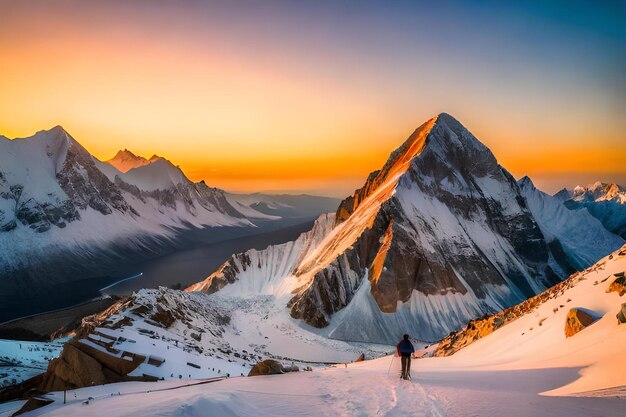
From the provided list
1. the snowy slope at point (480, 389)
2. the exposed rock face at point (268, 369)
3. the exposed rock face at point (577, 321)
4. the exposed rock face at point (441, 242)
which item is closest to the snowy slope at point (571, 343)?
the snowy slope at point (480, 389)

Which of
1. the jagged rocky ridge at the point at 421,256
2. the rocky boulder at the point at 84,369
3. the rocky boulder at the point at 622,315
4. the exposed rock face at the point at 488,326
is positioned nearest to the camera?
the rocky boulder at the point at 622,315

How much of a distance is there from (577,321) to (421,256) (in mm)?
112700

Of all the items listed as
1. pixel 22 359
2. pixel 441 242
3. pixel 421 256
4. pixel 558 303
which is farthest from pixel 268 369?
pixel 441 242

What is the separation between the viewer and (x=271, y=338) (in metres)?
99.2

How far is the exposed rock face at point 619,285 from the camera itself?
68.2 ft

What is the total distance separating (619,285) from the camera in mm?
21422

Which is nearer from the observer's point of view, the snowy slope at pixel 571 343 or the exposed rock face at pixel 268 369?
the snowy slope at pixel 571 343

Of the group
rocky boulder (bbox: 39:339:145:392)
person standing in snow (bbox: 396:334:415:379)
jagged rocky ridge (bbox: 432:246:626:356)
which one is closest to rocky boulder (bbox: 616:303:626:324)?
jagged rocky ridge (bbox: 432:246:626:356)

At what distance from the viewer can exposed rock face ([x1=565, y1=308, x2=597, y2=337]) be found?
20.2m

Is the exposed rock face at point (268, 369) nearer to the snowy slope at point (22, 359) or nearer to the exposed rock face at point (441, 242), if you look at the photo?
the snowy slope at point (22, 359)

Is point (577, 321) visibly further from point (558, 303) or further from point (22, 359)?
point (22, 359)

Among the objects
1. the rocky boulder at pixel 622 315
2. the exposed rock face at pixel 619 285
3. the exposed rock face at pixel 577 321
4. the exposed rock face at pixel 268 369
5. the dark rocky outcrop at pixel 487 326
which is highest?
the exposed rock face at pixel 619 285

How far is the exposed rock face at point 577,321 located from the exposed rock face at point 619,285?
2.21 meters

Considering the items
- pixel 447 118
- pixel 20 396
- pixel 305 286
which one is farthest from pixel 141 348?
pixel 447 118
